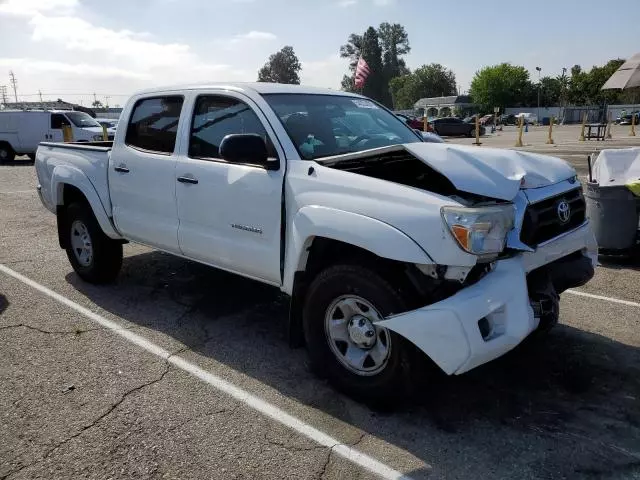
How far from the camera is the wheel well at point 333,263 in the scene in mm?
3078

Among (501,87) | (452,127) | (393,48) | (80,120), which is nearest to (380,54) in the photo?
(393,48)

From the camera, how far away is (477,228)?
2.91 m

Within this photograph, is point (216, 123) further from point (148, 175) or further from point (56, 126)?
point (56, 126)

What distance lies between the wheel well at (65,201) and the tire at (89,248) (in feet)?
0.12

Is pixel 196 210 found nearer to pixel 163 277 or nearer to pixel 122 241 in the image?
pixel 122 241

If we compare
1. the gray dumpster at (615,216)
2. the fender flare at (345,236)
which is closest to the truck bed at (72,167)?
the fender flare at (345,236)

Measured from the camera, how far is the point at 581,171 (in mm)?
13359

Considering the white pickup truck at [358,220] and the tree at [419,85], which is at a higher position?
the tree at [419,85]

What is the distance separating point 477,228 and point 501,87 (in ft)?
363

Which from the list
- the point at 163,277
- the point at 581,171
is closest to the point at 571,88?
the point at 581,171

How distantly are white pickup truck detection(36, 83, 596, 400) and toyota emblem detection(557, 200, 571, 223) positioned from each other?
0.01 m

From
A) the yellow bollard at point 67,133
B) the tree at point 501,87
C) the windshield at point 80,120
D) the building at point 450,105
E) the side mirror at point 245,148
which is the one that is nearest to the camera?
the side mirror at point 245,148

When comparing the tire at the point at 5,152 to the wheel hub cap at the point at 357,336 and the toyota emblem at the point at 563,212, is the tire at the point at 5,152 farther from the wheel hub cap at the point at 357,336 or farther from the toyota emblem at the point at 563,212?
the toyota emblem at the point at 563,212

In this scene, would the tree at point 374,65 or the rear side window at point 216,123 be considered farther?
the tree at point 374,65
